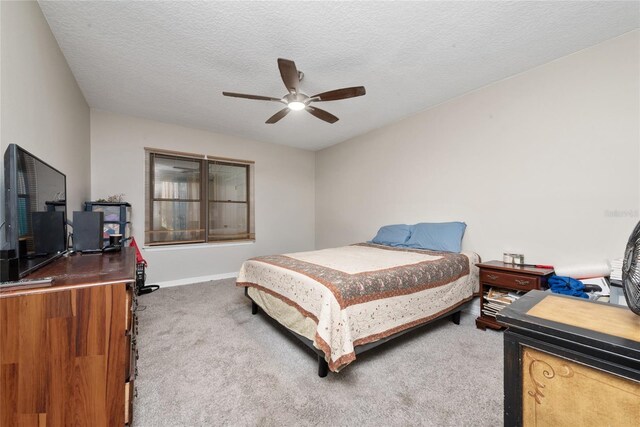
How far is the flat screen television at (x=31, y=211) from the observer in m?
1.09

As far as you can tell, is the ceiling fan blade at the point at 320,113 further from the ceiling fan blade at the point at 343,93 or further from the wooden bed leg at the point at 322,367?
the wooden bed leg at the point at 322,367

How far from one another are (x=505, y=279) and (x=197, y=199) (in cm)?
444

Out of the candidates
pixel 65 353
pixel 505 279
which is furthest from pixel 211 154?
pixel 505 279

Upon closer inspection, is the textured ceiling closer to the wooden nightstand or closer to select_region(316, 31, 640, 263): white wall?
select_region(316, 31, 640, 263): white wall

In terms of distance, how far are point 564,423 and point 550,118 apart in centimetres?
289

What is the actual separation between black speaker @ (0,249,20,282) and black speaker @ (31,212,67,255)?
0.32 m

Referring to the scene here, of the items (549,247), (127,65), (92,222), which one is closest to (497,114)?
(549,247)

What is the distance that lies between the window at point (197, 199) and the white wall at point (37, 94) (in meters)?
1.20

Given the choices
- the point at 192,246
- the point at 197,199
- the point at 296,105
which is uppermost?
the point at 296,105

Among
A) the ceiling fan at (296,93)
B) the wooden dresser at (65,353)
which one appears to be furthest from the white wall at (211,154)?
the wooden dresser at (65,353)

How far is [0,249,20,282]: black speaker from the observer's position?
1.03 meters

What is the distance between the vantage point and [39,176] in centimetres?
139

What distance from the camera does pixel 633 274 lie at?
62cm

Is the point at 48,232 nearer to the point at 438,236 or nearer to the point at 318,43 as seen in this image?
the point at 318,43
